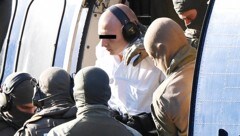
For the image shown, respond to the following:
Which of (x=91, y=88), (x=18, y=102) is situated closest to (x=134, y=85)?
(x=18, y=102)

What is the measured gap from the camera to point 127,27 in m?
7.36

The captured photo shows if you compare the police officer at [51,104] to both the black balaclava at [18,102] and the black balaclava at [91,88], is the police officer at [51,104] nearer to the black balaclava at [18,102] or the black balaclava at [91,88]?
the black balaclava at [91,88]

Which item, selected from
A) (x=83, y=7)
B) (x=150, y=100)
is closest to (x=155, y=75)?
(x=150, y=100)

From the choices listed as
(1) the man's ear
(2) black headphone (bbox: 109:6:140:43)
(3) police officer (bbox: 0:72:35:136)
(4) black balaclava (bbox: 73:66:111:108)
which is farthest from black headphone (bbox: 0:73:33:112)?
(4) black balaclava (bbox: 73:66:111:108)

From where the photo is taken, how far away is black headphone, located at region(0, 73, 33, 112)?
7754mm

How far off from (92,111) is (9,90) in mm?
2298

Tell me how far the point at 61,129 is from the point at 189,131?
792mm

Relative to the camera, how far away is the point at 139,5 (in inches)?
393

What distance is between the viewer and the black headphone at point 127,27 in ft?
24.1

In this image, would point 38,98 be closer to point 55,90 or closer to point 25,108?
point 55,90

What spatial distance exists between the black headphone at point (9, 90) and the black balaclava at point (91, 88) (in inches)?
80.3

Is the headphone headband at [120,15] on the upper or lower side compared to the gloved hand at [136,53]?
upper

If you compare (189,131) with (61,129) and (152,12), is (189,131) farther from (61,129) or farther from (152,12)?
(152,12)

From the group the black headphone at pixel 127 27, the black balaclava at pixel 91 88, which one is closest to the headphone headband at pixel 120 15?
the black headphone at pixel 127 27
